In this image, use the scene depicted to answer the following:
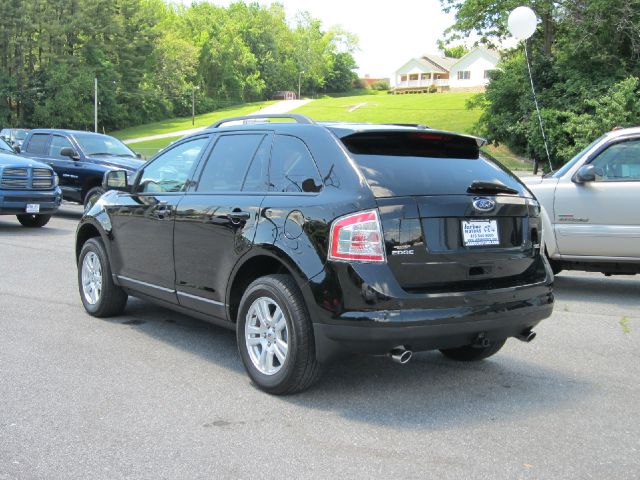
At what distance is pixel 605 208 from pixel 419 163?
4.40 meters

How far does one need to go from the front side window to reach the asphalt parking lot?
2.23m

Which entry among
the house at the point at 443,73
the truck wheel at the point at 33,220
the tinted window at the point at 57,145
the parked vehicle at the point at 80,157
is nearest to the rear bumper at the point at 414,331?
the parked vehicle at the point at 80,157

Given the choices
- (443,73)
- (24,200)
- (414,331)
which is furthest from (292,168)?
(443,73)

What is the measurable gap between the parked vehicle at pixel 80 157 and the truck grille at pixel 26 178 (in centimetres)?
113

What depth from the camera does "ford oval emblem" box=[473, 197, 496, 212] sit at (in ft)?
14.1

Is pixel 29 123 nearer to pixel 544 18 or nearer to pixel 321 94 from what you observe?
pixel 544 18

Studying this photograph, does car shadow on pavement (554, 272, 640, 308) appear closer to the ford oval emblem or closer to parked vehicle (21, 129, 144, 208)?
the ford oval emblem

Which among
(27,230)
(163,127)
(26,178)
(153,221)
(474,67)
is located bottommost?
(27,230)

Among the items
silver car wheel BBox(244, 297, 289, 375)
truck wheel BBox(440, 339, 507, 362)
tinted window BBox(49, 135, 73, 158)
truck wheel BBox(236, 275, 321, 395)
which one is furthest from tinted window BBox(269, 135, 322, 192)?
tinted window BBox(49, 135, 73, 158)

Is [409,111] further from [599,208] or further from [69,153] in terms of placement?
[599,208]

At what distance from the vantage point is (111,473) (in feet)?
10.8

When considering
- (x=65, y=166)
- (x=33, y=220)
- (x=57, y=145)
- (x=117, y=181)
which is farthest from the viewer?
(x=57, y=145)

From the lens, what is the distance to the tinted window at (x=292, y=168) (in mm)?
4418

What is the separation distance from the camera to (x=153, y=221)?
18.6ft
